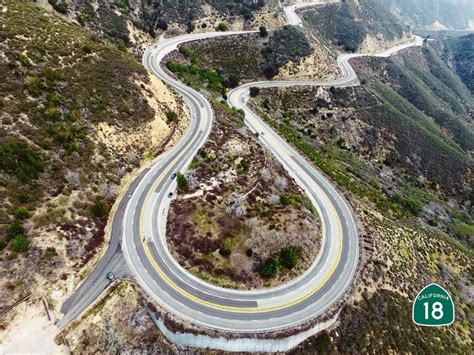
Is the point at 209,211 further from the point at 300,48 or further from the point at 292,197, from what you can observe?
the point at 300,48

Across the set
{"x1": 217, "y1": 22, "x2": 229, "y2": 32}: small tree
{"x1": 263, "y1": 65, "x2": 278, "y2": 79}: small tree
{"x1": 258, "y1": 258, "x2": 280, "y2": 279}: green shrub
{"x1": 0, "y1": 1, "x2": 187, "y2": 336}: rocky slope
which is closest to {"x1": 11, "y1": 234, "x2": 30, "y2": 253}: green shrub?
{"x1": 0, "y1": 1, "x2": 187, "y2": 336}: rocky slope

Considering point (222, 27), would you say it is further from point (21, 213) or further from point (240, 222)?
point (21, 213)

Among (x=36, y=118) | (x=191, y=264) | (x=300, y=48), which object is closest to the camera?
(x=191, y=264)

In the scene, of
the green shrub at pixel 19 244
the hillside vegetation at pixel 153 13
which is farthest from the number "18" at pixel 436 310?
the hillside vegetation at pixel 153 13

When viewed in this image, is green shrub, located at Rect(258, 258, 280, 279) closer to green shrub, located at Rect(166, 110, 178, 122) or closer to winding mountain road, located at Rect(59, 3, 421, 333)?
winding mountain road, located at Rect(59, 3, 421, 333)

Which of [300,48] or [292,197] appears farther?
[300,48]

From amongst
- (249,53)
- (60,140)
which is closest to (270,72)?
(249,53)

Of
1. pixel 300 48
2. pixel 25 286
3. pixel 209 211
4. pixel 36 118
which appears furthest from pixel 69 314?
pixel 300 48
